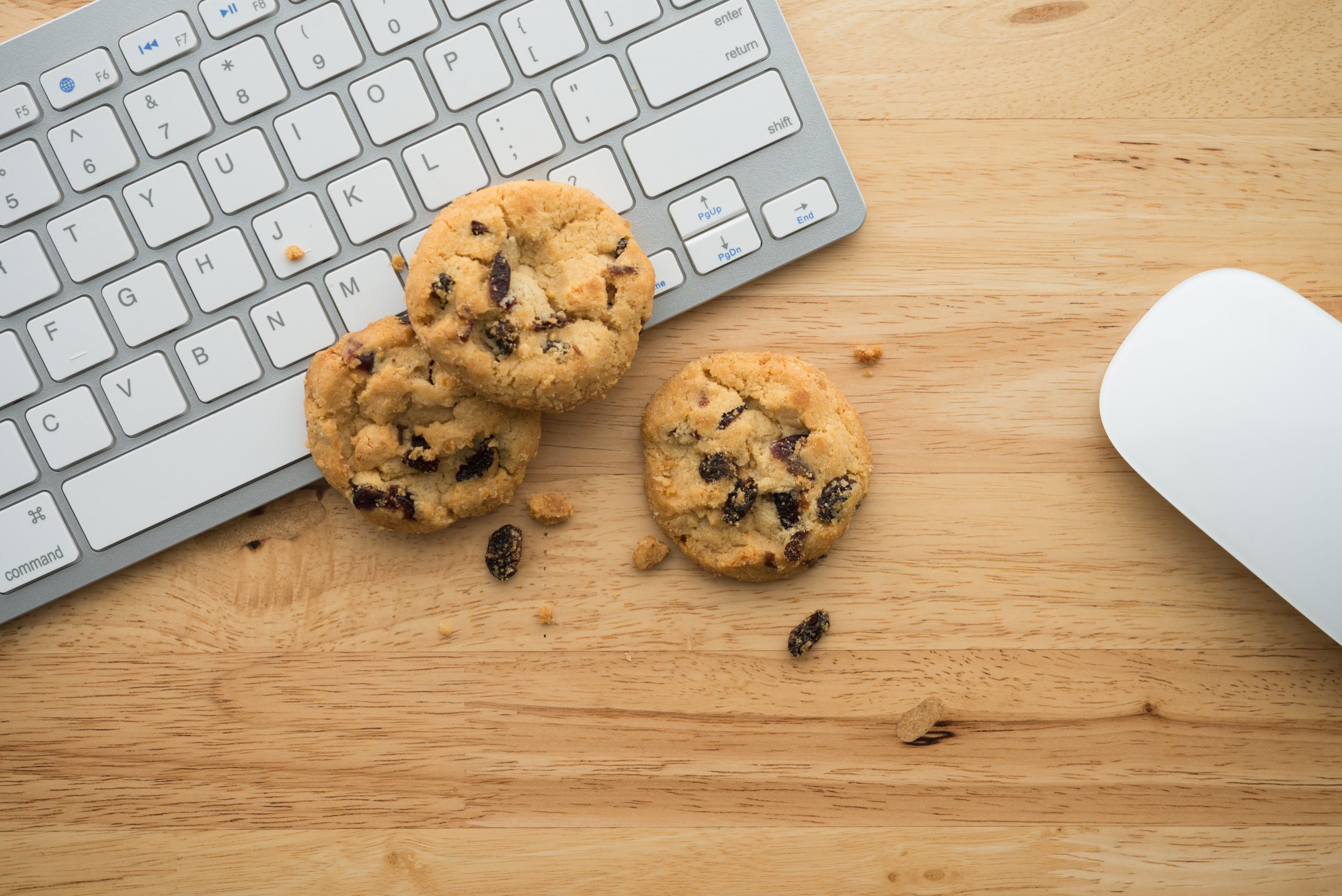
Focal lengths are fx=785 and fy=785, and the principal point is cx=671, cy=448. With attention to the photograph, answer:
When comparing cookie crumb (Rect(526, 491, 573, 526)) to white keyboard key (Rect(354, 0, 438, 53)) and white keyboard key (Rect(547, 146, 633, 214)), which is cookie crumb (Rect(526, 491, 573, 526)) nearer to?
white keyboard key (Rect(547, 146, 633, 214))

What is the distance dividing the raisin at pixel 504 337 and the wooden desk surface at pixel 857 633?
17cm

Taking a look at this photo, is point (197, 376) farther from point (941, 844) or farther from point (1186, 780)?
point (1186, 780)

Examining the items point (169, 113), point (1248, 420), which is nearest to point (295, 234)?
point (169, 113)

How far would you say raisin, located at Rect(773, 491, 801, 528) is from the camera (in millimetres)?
Answer: 851

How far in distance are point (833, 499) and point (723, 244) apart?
0.30 metres

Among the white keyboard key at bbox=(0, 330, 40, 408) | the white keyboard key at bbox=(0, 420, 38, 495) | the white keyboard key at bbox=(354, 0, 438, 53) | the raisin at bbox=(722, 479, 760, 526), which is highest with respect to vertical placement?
the white keyboard key at bbox=(354, 0, 438, 53)

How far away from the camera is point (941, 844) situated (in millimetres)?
913

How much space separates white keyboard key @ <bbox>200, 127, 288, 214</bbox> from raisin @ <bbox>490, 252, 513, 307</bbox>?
0.27 m

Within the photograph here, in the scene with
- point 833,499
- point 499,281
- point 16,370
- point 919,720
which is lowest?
point 919,720

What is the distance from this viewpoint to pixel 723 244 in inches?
33.5

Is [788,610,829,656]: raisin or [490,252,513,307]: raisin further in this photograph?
[788,610,829,656]: raisin

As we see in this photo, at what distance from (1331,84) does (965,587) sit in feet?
2.36

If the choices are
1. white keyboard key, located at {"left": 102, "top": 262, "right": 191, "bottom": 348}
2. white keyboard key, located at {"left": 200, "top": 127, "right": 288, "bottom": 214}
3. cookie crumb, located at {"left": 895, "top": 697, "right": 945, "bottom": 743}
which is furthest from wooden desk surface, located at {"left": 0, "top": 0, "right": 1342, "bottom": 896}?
white keyboard key, located at {"left": 200, "top": 127, "right": 288, "bottom": 214}

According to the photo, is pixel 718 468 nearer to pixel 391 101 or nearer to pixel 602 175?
pixel 602 175
